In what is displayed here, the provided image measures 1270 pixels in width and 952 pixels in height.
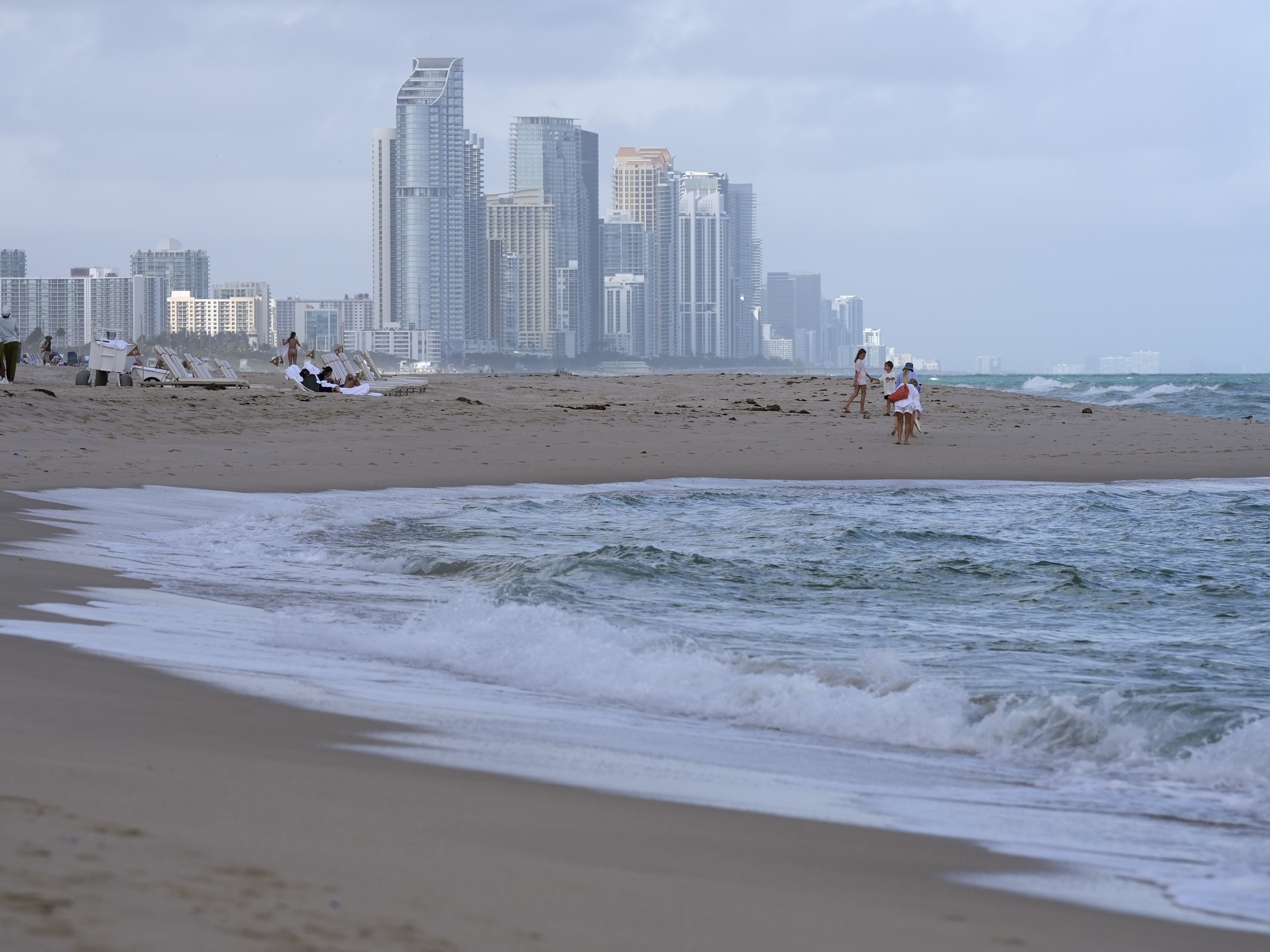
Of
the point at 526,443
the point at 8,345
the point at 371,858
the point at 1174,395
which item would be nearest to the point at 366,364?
the point at 8,345

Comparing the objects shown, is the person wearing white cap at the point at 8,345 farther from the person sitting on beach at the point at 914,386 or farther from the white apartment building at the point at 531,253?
the white apartment building at the point at 531,253

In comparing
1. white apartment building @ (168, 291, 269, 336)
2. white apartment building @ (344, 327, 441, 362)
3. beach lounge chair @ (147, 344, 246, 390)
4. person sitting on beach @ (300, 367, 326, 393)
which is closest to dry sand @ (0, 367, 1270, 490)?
person sitting on beach @ (300, 367, 326, 393)

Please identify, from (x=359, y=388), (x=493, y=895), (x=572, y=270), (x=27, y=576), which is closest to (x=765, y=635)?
(x=27, y=576)

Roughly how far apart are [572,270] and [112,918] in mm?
176396

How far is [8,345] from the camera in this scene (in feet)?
72.1

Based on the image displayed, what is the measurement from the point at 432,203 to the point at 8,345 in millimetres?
151139

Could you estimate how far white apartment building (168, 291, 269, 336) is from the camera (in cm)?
13625

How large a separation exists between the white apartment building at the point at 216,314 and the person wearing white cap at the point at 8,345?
110392 millimetres

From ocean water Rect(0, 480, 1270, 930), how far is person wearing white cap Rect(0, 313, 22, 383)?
40.1ft

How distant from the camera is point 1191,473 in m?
16.9

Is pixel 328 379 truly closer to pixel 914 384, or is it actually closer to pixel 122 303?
pixel 914 384

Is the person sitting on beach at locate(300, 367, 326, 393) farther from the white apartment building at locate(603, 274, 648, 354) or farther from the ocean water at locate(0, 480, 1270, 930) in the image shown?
the white apartment building at locate(603, 274, 648, 354)

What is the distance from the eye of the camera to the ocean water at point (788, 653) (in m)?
3.56

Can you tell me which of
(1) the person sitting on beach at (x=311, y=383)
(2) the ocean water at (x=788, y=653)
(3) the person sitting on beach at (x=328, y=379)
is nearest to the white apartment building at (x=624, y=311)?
(3) the person sitting on beach at (x=328, y=379)
